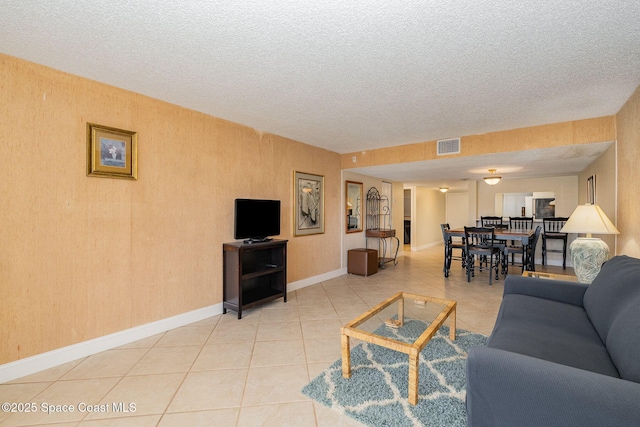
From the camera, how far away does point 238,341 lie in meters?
2.63

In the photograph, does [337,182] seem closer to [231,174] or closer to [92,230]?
[231,174]

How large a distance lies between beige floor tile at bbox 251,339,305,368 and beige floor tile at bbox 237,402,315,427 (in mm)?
495

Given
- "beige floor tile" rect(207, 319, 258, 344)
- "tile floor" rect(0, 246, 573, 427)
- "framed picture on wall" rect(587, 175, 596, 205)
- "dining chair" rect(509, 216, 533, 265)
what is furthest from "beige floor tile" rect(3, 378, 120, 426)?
"dining chair" rect(509, 216, 533, 265)

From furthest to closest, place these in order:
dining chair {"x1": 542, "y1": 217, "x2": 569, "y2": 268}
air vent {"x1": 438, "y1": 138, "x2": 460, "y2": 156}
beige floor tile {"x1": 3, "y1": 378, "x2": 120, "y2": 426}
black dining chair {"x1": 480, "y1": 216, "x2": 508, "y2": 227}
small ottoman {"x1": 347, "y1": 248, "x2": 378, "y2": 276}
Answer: black dining chair {"x1": 480, "y1": 216, "x2": 508, "y2": 227} → dining chair {"x1": 542, "y1": 217, "x2": 569, "y2": 268} → small ottoman {"x1": 347, "y1": 248, "x2": 378, "y2": 276} → air vent {"x1": 438, "y1": 138, "x2": 460, "y2": 156} → beige floor tile {"x1": 3, "y1": 378, "x2": 120, "y2": 426}

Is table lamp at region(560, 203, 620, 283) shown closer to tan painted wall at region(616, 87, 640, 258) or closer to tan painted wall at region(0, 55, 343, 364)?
tan painted wall at region(616, 87, 640, 258)

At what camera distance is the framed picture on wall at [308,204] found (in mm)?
4395

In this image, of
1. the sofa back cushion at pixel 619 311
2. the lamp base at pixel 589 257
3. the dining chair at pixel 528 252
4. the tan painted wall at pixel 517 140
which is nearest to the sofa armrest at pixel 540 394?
the sofa back cushion at pixel 619 311

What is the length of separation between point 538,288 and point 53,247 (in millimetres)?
3902

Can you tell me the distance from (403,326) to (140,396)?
2271 mm

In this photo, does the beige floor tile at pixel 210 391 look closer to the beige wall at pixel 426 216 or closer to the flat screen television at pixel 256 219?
the flat screen television at pixel 256 219

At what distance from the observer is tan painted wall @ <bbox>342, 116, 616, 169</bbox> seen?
3225 millimetres

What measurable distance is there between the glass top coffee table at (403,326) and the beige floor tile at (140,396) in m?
1.17

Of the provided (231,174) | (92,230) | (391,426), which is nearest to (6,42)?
(92,230)

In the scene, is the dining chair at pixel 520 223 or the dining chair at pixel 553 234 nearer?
the dining chair at pixel 553 234
